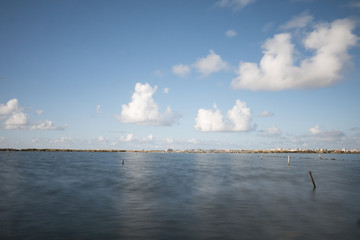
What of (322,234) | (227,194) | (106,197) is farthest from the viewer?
(227,194)

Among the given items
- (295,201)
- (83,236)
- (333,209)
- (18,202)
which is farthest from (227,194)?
(18,202)

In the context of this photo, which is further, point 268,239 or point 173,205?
point 173,205

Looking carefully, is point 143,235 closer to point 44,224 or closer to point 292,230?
point 44,224

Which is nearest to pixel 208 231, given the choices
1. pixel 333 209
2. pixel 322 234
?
pixel 322 234

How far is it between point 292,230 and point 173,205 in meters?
13.4

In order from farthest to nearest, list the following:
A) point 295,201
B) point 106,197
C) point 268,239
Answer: point 106,197 < point 295,201 < point 268,239

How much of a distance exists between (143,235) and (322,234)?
44.6 feet

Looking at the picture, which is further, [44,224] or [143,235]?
[44,224]

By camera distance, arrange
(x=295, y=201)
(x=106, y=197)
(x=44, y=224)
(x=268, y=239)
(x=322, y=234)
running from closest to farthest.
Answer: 1. (x=268, y=239)
2. (x=322, y=234)
3. (x=44, y=224)
4. (x=295, y=201)
5. (x=106, y=197)

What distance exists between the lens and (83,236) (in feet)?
58.1

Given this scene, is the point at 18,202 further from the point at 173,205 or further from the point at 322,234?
the point at 322,234

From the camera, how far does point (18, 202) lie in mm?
28906

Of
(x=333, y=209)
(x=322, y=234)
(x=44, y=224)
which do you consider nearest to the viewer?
(x=322, y=234)

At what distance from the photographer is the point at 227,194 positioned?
3634 cm
